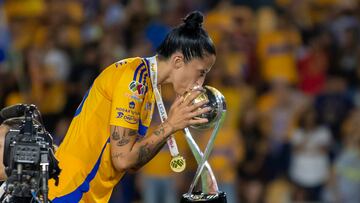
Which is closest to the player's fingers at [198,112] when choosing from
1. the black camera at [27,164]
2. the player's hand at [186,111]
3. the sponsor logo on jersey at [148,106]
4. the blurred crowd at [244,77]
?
the player's hand at [186,111]

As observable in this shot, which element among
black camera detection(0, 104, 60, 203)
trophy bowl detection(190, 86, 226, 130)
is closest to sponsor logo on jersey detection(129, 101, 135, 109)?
trophy bowl detection(190, 86, 226, 130)

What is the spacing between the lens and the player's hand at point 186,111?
5223 millimetres

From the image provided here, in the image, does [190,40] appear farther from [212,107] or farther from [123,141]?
[123,141]

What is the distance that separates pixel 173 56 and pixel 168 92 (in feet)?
17.0

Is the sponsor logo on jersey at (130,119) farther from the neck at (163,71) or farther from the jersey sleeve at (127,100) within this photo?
the neck at (163,71)

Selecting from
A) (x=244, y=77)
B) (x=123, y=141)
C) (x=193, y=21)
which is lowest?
(x=123, y=141)

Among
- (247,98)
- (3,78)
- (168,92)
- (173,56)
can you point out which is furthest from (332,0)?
(173,56)

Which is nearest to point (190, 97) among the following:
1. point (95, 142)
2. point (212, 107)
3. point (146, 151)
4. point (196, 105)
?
point (196, 105)

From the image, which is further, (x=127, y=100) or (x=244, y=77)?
(x=244, y=77)

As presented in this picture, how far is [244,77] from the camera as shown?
464 inches

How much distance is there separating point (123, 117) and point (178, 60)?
0.45 m

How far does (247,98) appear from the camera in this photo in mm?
11336

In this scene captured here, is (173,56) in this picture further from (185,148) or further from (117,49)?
(117,49)

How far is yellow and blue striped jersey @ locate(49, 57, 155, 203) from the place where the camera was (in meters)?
5.71
